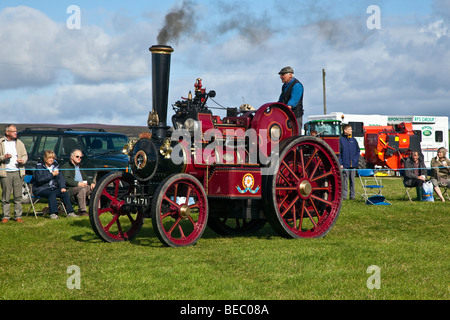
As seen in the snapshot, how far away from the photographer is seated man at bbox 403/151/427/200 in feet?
43.9

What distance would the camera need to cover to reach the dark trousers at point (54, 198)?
36.6 feet

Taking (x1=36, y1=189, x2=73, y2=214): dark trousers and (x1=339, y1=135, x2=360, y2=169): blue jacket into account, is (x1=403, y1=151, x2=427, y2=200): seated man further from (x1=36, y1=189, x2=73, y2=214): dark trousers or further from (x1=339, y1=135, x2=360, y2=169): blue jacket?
(x1=36, y1=189, x2=73, y2=214): dark trousers

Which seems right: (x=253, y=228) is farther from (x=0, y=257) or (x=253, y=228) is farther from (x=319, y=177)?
(x=0, y=257)

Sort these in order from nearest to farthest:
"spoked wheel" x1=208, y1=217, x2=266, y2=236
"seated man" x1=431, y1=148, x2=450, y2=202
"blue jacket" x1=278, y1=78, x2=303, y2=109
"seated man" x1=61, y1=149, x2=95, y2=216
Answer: "blue jacket" x1=278, y1=78, x2=303, y2=109
"spoked wheel" x1=208, y1=217, x2=266, y2=236
"seated man" x1=61, y1=149, x2=95, y2=216
"seated man" x1=431, y1=148, x2=450, y2=202

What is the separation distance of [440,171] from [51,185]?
28.3ft

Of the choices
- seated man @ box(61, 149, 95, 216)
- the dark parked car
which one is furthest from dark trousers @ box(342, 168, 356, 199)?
seated man @ box(61, 149, 95, 216)

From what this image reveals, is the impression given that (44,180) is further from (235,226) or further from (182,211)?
(182,211)

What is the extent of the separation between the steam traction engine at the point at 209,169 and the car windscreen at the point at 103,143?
5.47 m

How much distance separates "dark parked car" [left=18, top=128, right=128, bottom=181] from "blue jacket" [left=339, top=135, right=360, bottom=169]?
5.13m

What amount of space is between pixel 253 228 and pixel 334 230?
127 cm

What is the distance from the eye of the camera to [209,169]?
793cm

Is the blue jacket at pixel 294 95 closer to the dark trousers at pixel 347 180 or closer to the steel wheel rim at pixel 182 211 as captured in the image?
the steel wheel rim at pixel 182 211

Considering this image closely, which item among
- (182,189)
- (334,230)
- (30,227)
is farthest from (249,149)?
(30,227)

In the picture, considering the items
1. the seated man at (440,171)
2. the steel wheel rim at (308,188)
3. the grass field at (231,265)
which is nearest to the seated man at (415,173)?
the seated man at (440,171)
